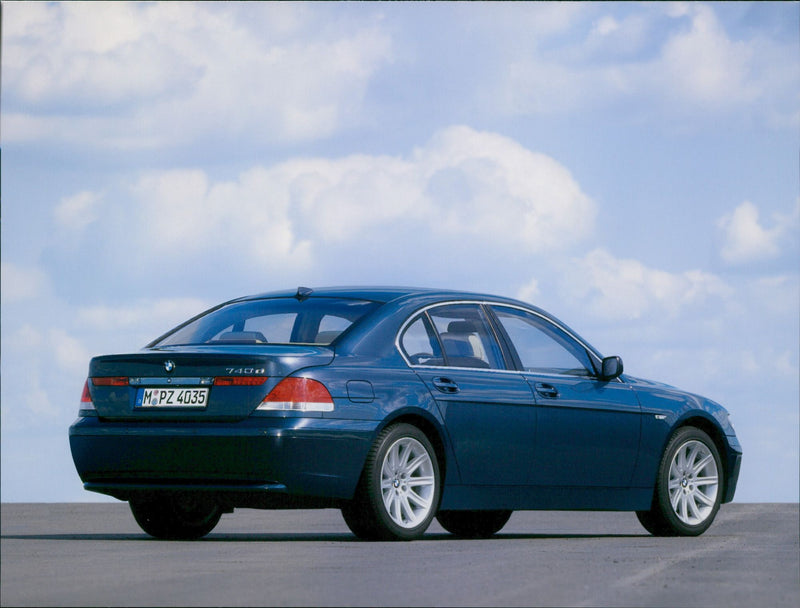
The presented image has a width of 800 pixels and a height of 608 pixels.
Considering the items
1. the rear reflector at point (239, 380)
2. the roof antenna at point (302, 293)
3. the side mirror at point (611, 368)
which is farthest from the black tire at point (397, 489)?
the side mirror at point (611, 368)

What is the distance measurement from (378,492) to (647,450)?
300 centimetres

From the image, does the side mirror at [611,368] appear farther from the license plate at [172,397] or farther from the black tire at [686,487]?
the license plate at [172,397]

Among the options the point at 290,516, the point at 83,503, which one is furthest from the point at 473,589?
the point at 83,503

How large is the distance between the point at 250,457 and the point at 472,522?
3203mm

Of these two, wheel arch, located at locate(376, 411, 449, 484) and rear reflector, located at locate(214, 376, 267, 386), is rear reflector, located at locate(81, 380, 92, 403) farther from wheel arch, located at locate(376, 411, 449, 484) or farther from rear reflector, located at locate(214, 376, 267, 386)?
wheel arch, located at locate(376, 411, 449, 484)

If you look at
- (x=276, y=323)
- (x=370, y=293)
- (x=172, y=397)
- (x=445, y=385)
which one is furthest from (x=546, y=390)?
(x=172, y=397)

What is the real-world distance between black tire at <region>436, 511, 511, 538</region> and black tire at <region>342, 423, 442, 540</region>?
5.92ft

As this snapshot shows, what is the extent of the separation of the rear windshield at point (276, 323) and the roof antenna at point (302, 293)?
0.04 metres

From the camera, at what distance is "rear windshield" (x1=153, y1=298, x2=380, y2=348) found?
11.3 m

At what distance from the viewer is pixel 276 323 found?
11617mm

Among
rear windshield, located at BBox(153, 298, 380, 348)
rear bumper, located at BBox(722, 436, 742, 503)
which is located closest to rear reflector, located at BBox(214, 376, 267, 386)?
rear windshield, located at BBox(153, 298, 380, 348)

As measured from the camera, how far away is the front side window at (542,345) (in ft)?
40.4

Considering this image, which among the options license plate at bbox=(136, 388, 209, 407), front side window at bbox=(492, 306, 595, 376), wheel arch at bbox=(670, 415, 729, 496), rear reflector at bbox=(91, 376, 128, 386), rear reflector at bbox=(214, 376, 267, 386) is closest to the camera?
rear reflector at bbox=(214, 376, 267, 386)

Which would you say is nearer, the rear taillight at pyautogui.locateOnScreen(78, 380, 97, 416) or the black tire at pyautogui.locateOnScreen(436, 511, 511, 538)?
the rear taillight at pyautogui.locateOnScreen(78, 380, 97, 416)
